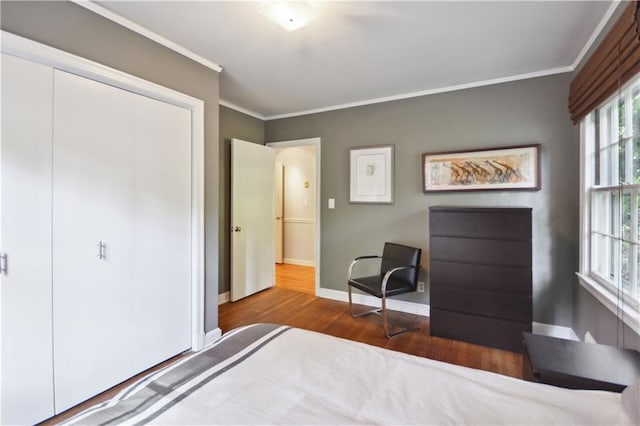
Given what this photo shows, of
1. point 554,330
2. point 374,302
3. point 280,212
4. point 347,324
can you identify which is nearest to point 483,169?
point 554,330

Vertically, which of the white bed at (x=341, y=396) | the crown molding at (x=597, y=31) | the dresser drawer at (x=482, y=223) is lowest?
the white bed at (x=341, y=396)

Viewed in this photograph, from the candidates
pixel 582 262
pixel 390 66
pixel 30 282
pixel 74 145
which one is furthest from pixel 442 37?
pixel 30 282

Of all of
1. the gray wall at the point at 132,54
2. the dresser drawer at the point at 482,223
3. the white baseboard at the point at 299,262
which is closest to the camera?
the gray wall at the point at 132,54

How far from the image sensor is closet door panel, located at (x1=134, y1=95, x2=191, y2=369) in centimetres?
212

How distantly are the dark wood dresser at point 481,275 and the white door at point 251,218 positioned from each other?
7.49ft

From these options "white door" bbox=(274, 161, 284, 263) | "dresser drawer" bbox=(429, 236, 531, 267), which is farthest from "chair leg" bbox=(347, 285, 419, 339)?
"white door" bbox=(274, 161, 284, 263)

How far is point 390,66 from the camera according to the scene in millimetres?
2643

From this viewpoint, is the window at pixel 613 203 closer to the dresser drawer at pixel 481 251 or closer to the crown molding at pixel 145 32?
the dresser drawer at pixel 481 251

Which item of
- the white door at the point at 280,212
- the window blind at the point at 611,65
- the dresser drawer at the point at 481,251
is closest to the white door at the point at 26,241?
the dresser drawer at the point at 481,251

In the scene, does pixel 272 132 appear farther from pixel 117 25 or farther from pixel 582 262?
pixel 582 262

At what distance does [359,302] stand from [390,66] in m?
2.63

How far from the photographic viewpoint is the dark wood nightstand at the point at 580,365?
126 cm

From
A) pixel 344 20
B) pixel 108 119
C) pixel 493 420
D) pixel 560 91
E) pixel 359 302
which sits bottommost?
pixel 359 302

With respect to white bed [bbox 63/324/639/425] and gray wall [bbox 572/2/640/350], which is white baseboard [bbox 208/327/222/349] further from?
gray wall [bbox 572/2/640/350]
